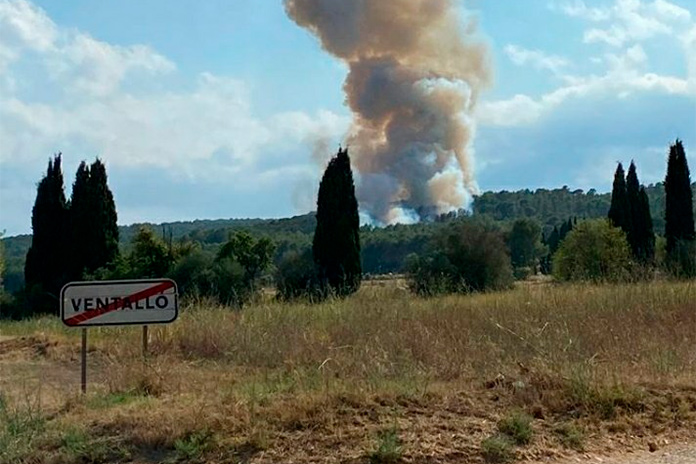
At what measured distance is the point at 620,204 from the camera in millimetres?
34281

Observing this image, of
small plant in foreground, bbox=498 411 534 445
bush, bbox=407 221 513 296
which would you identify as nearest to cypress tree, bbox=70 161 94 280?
bush, bbox=407 221 513 296

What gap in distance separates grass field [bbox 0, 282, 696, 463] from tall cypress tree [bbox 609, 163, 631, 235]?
2291 cm

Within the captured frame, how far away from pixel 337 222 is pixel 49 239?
13508 millimetres

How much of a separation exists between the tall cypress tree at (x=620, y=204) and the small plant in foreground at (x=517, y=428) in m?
28.9

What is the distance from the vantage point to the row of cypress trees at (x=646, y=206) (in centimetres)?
3108

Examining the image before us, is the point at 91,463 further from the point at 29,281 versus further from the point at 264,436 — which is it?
the point at 29,281

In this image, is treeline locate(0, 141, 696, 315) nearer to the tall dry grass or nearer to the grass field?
the tall dry grass

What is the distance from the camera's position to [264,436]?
5.41 metres

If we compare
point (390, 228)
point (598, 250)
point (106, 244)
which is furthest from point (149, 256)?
point (390, 228)

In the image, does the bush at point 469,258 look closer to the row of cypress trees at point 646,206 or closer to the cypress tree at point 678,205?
the row of cypress trees at point 646,206

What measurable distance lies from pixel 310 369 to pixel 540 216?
78.4 m

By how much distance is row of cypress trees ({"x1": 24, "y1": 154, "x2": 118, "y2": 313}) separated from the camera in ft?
112

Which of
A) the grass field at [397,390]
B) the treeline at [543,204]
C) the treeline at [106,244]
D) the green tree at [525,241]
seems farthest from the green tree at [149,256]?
the treeline at [543,204]

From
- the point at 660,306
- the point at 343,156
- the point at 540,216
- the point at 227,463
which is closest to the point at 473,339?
the point at 660,306
